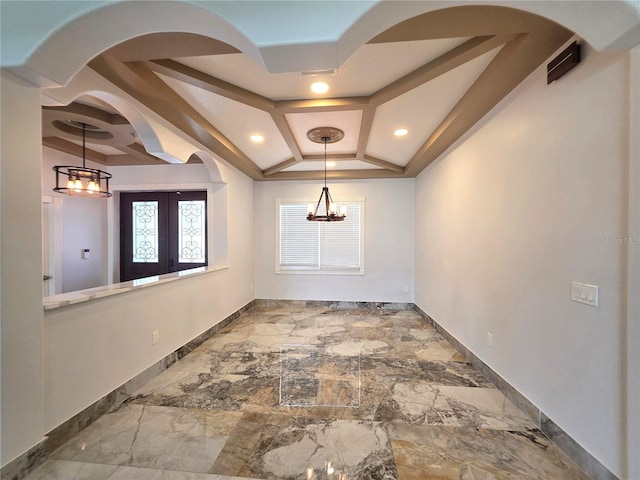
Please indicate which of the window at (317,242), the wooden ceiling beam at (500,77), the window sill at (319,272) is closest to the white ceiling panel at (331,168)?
the window at (317,242)

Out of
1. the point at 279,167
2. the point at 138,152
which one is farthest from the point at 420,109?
the point at 138,152

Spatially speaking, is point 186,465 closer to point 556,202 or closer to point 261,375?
point 261,375

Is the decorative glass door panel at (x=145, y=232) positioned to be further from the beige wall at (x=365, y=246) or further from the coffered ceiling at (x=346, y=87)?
the beige wall at (x=365, y=246)

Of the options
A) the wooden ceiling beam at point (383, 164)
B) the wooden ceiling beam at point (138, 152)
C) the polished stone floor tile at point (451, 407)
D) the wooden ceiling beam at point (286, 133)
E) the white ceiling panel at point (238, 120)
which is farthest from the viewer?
the wooden ceiling beam at point (383, 164)

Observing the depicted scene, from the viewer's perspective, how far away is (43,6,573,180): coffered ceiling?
1.66 meters

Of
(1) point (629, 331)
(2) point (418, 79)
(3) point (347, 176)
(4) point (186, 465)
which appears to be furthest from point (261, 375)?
(3) point (347, 176)

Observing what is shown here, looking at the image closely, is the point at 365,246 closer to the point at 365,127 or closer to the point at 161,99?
the point at 365,127

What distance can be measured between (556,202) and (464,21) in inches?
51.0

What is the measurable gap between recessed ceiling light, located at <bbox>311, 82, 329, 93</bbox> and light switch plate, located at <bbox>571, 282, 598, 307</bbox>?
2384mm

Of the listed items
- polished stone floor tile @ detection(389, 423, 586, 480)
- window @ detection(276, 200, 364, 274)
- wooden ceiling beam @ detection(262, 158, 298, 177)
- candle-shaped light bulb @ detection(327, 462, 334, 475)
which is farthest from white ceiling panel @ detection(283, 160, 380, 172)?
candle-shaped light bulb @ detection(327, 462, 334, 475)

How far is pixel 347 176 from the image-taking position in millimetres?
5219

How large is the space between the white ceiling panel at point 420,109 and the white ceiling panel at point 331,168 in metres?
0.68

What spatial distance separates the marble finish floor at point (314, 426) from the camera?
1.60 m

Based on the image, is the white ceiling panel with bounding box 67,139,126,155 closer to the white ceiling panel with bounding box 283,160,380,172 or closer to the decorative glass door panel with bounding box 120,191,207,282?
the decorative glass door panel with bounding box 120,191,207,282
